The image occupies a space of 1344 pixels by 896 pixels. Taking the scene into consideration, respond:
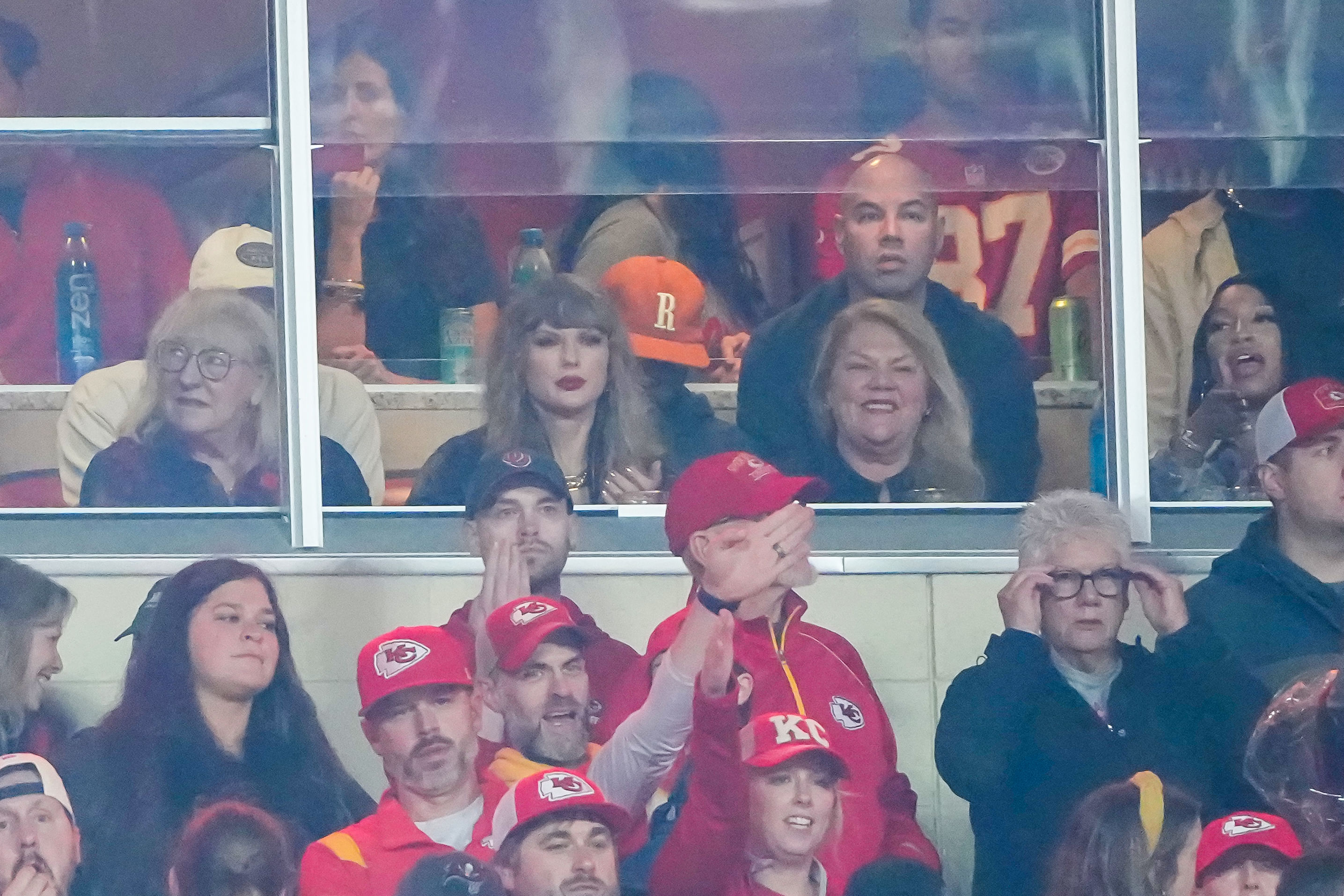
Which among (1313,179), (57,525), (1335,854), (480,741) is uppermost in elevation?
(1313,179)

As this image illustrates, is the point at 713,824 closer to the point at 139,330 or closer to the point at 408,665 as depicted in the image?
the point at 408,665

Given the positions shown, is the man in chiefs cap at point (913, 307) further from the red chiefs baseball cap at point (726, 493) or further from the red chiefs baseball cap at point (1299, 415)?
the red chiefs baseball cap at point (1299, 415)

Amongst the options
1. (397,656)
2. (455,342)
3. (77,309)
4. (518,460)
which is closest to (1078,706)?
(518,460)

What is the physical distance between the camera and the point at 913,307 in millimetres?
3670

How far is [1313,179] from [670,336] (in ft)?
4.09

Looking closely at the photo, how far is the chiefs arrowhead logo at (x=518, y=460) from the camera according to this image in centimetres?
354

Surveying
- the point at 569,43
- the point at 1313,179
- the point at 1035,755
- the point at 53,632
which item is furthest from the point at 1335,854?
the point at 53,632

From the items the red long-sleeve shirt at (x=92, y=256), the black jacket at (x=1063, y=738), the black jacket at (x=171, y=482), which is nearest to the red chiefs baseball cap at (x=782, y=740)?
the black jacket at (x=1063, y=738)

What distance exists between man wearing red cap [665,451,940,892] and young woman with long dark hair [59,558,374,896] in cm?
71

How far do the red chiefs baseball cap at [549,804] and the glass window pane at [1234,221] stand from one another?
3.91ft

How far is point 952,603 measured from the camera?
141 inches

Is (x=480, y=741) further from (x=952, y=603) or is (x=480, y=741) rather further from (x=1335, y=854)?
(x=1335, y=854)

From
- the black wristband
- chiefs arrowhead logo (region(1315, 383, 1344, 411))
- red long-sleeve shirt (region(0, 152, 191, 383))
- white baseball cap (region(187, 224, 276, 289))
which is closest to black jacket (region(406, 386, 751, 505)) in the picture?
the black wristband

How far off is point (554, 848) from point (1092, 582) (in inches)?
40.5
